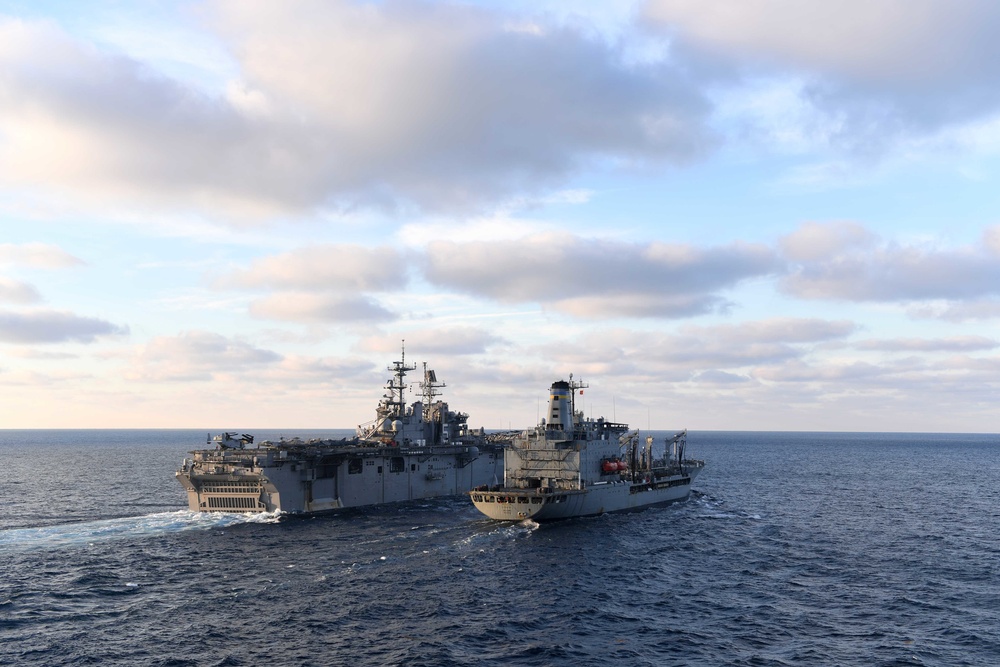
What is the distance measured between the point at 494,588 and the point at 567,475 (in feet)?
84.9

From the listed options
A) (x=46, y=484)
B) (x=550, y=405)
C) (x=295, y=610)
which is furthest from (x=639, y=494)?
(x=46, y=484)

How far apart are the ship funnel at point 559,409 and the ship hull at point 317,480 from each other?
16.8 m

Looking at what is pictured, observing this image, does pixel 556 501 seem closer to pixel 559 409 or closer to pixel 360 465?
pixel 559 409

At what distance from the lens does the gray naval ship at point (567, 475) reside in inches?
2495

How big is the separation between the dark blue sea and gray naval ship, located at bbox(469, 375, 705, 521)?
1.91m

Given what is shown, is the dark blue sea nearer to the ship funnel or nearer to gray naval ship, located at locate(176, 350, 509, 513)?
gray naval ship, located at locate(176, 350, 509, 513)

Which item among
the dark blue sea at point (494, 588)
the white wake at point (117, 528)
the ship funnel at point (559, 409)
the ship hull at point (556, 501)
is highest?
the ship funnel at point (559, 409)

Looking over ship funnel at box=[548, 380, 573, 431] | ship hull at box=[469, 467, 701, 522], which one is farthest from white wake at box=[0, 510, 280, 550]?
ship funnel at box=[548, 380, 573, 431]

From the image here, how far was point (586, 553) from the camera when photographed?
173 feet

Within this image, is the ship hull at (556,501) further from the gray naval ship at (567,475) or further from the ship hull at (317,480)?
the ship hull at (317,480)

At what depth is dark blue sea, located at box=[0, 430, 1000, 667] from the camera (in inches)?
1247

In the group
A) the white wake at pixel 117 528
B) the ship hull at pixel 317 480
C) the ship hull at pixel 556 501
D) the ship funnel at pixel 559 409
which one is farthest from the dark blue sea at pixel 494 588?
the ship funnel at pixel 559 409

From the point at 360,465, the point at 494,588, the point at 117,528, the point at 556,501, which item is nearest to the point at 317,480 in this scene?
the point at 360,465

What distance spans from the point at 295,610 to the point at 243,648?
5.70 metres
